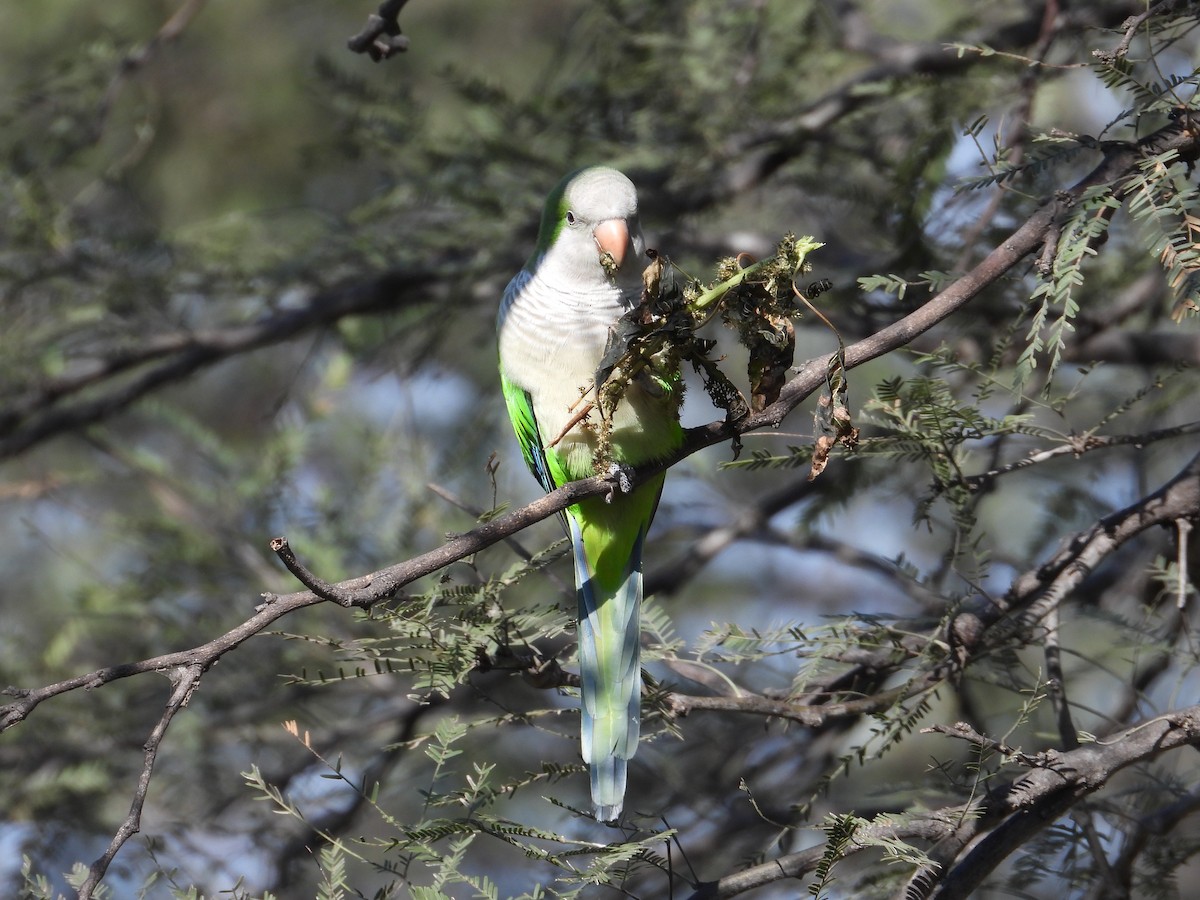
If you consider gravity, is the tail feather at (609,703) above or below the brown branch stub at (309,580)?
below

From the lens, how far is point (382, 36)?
3.09 m

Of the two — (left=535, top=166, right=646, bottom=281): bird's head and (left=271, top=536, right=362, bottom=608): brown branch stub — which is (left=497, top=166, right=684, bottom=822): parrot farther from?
(left=271, top=536, right=362, bottom=608): brown branch stub

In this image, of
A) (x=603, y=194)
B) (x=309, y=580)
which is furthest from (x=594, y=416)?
(x=309, y=580)

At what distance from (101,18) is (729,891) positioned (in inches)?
270

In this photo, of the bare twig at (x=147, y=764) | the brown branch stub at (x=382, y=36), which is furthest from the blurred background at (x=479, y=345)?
the bare twig at (x=147, y=764)

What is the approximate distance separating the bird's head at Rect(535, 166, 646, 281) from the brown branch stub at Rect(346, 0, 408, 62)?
63 cm

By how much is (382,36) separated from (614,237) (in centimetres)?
89

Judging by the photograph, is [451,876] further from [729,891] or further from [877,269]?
[877,269]

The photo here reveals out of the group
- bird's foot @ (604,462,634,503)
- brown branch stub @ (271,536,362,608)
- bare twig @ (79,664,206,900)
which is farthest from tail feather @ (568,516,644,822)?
bare twig @ (79,664,206,900)

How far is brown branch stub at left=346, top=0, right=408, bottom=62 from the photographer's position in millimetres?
3014

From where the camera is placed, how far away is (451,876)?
206 cm

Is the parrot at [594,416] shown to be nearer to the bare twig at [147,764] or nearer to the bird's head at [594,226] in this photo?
the bird's head at [594,226]

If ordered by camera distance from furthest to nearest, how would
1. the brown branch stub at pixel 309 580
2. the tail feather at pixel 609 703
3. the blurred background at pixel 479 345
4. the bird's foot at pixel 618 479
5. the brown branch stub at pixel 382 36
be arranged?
the blurred background at pixel 479 345
the brown branch stub at pixel 382 36
the tail feather at pixel 609 703
the bird's foot at pixel 618 479
the brown branch stub at pixel 309 580

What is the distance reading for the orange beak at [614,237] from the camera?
3.03 meters
